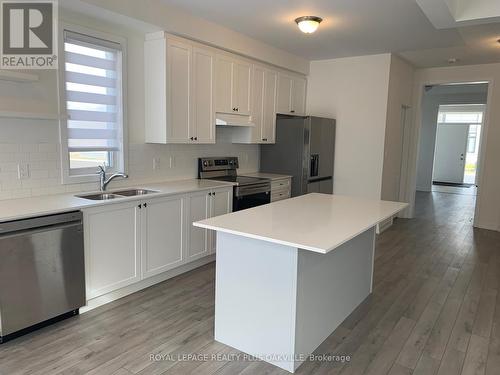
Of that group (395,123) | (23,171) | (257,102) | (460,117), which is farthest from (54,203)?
(460,117)

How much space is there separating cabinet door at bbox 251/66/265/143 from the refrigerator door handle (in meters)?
0.79

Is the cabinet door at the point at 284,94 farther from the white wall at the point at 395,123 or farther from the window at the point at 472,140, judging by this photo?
the window at the point at 472,140

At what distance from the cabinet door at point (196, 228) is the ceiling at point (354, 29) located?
187 cm

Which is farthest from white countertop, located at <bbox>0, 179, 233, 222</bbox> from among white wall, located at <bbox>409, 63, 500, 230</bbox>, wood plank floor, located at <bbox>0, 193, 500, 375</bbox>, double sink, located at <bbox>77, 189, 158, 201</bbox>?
white wall, located at <bbox>409, 63, 500, 230</bbox>

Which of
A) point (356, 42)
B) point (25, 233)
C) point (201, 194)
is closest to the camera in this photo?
point (25, 233)

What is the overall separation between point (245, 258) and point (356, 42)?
3.56 meters

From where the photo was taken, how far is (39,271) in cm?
258

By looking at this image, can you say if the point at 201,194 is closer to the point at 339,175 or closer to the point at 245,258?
the point at 245,258

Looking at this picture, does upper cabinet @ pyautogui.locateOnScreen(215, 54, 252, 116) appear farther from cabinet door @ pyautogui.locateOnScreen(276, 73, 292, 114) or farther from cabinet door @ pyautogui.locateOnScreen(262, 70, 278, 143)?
cabinet door @ pyautogui.locateOnScreen(276, 73, 292, 114)

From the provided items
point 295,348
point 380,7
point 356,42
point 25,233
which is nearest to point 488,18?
point 380,7

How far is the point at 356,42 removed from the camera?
4.75 meters

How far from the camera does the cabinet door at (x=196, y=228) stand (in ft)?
12.4

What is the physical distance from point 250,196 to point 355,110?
2313 mm

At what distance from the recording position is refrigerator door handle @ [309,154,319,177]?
5262 mm
